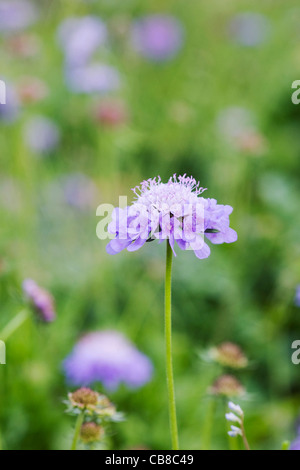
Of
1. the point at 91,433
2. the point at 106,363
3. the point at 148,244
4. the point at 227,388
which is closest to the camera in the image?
the point at 91,433

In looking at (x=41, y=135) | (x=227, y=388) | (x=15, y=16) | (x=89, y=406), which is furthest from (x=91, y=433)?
(x=15, y=16)

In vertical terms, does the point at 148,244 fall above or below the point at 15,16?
below

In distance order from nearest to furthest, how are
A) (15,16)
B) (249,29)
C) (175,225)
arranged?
(175,225), (15,16), (249,29)

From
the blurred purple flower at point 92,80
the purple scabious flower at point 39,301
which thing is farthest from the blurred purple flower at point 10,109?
the purple scabious flower at point 39,301

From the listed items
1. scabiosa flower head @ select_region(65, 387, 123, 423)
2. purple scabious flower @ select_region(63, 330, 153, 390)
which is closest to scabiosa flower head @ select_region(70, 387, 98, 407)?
scabiosa flower head @ select_region(65, 387, 123, 423)

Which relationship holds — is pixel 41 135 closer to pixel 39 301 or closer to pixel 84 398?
pixel 39 301

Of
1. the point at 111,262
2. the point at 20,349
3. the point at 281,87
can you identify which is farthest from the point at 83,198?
the point at 281,87
